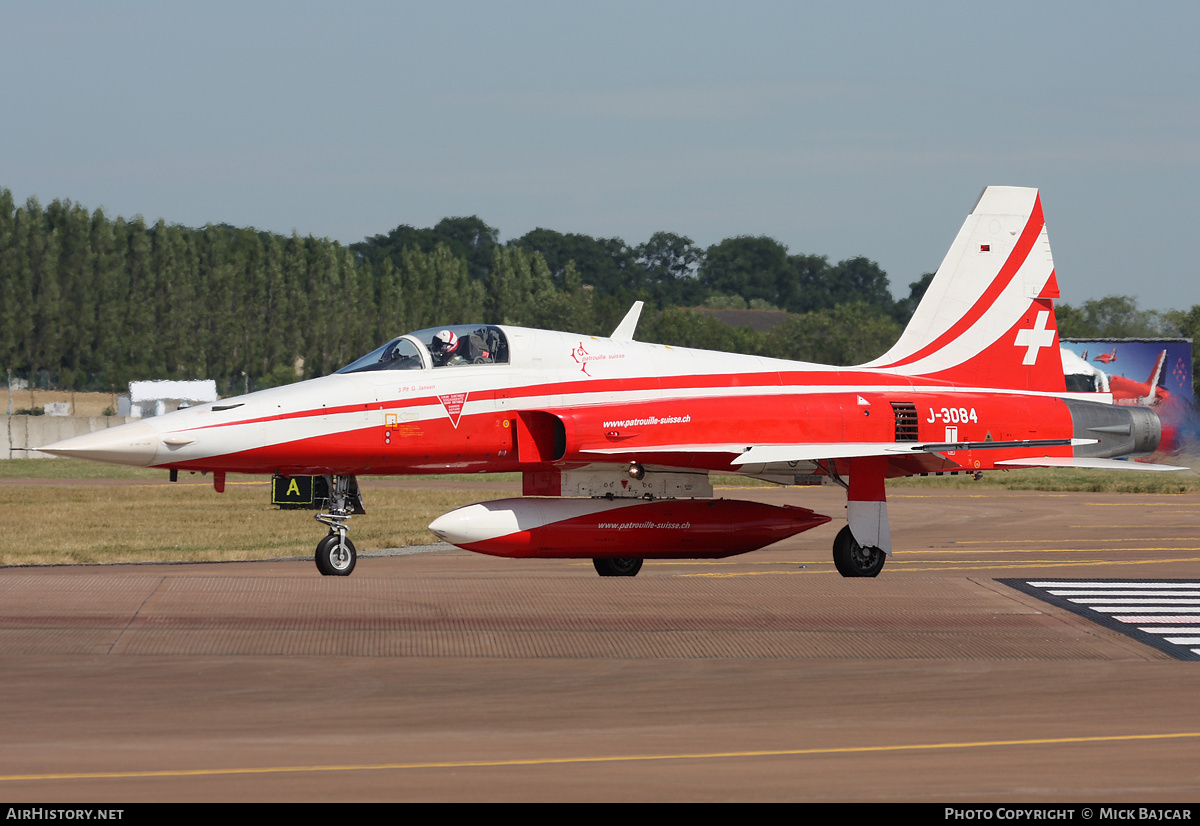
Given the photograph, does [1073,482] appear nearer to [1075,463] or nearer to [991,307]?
[991,307]

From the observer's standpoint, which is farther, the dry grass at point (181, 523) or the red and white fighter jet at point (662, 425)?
the dry grass at point (181, 523)

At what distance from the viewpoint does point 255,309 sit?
68875 mm

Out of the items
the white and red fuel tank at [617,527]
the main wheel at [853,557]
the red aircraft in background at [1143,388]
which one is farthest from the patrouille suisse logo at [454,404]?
the red aircraft in background at [1143,388]

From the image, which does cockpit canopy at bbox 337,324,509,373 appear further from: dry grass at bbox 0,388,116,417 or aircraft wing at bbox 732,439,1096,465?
dry grass at bbox 0,388,116,417

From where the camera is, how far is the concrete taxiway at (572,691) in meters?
6.65

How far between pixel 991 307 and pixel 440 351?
321 inches

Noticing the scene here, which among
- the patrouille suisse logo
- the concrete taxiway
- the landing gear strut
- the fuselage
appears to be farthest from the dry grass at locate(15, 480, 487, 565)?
the patrouille suisse logo

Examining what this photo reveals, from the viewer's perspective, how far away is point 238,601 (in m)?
12.8

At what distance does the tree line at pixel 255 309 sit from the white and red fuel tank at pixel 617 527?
45319mm

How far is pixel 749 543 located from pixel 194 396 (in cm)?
4703

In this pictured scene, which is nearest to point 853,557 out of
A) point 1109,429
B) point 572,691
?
point 1109,429

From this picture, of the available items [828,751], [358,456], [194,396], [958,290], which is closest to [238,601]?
[358,456]

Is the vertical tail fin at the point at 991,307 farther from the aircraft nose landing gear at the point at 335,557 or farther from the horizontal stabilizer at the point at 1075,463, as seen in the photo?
the aircraft nose landing gear at the point at 335,557

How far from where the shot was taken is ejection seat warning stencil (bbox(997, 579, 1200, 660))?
11.6m
